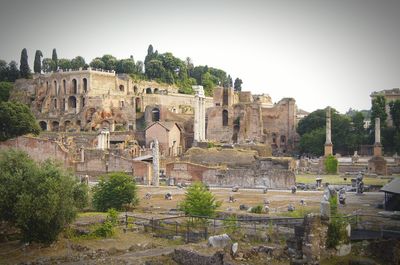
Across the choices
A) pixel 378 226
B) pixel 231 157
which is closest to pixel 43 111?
A: pixel 231 157

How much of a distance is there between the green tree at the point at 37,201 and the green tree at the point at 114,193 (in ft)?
17.5

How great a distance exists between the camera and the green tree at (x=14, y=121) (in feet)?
175

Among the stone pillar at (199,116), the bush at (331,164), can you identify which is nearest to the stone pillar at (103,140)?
the stone pillar at (199,116)

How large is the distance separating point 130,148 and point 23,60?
34.7m

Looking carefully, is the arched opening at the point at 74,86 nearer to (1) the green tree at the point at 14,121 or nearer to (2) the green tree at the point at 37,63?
(2) the green tree at the point at 37,63

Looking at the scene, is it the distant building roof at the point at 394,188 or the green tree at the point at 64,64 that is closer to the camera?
the distant building roof at the point at 394,188

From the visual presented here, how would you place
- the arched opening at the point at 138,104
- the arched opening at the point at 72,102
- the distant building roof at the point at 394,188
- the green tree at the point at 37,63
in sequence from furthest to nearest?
the green tree at the point at 37,63 → the arched opening at the point at 138,104 → the arched opening at the point at 72,102 → the distant building roof at the point at 394,188

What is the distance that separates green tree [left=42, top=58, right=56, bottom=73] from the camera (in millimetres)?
88125

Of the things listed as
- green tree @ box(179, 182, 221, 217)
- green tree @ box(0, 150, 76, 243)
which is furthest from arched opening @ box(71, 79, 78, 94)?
green tree @ box(179, 182, 221, 217)

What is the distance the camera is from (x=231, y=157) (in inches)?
2071

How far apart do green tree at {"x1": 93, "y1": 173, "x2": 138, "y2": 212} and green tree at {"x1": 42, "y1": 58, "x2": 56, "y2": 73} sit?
204 feet

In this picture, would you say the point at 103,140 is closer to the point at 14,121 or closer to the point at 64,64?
the point at 14,121

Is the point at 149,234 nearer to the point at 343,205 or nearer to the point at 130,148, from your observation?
the point at 343,205

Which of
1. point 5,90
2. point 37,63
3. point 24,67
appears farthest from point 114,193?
point 37,63
